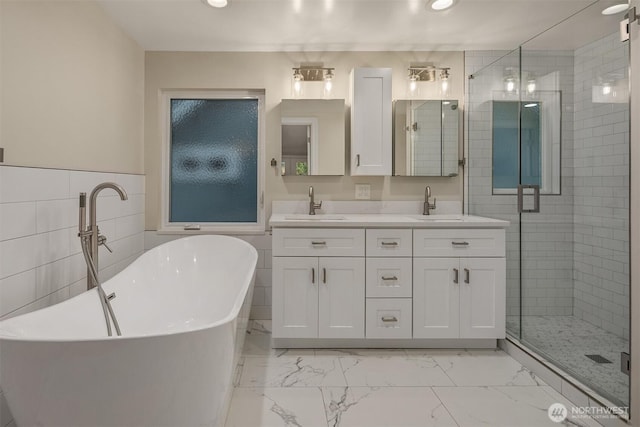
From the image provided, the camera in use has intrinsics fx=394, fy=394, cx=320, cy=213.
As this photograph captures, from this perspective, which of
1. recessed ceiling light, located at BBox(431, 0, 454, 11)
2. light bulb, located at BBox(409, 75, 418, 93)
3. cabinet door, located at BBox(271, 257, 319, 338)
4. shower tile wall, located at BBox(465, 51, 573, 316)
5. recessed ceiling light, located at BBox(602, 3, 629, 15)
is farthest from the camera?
light bulb, located at BBox(409, 75, 418, 93)

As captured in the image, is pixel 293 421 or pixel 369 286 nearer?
pixel 293 421

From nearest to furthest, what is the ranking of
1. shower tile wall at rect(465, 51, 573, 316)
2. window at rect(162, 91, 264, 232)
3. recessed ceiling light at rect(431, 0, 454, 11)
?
shower tile wall at rect(465, 51, 573, 316)
recessed ceiling light at rect(431, 0, 454, 11)
window at rect(162, 91, 264, 232)

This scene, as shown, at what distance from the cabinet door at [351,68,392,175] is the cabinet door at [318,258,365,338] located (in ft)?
2.74

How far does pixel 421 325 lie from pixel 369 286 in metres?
0.43

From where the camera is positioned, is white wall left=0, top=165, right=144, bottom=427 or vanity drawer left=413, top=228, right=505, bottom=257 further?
vanity drawer left=413, top=228, right=505, bottom=257

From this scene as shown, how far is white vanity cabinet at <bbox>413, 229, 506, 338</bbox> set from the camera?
260 centimetres

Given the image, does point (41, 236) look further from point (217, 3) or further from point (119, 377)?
point (217, 3)

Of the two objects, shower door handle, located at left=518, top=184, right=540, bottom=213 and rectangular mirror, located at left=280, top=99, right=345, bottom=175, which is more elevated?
rectangular mirror, located at left=280, top=99, right=345, bottom=175

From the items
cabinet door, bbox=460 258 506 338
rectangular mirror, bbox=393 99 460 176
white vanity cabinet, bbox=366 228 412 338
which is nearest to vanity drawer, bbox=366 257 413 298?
white vanity cabinet, bbox=366 228 412 338

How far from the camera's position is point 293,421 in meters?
1.81

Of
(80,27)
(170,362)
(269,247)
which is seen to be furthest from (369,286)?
(80,27)

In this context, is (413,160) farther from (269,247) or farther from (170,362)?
(170,362)

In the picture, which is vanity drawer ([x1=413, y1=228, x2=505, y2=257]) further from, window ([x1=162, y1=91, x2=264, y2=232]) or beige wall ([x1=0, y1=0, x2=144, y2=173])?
beige wall ([x1=0, y1=0, x2=144, y2=173])

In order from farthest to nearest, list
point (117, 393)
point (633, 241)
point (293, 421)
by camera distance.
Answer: point (293, 421), point (633, 241), point (117, 393)
